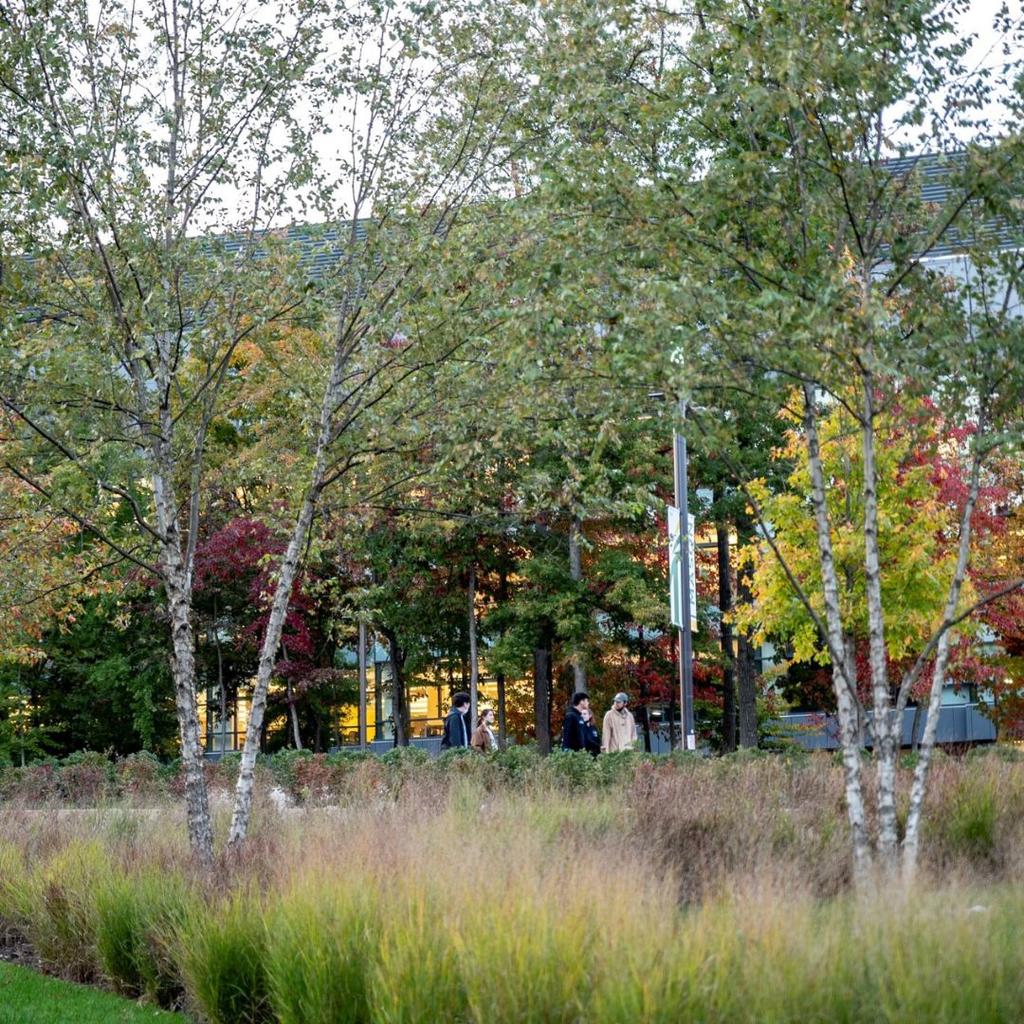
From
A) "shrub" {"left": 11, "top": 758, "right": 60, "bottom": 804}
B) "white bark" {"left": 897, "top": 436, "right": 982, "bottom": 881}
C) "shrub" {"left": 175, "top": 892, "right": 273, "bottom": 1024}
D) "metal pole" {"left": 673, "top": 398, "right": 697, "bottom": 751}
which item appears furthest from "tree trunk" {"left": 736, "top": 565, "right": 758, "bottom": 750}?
"shrub" {"left": 175, "top": 892, "right": 273, "bottom": 1024}

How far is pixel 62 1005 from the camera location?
8.94 meters

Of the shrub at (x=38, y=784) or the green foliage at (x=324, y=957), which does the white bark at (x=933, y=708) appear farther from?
the shrub at (x=38, y=784)

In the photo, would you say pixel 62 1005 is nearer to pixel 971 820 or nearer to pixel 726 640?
pixel 971 820

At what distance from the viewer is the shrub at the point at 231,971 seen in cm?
790

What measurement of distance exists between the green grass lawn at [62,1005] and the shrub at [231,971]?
47cm


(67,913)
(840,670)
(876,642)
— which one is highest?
(876,642)

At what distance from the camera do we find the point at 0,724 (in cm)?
3297

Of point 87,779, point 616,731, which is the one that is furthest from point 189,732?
point 87,779

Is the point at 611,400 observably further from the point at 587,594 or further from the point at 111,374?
the point at 587,594

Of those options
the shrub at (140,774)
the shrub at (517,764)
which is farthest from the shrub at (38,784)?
the shrub at (517,764)

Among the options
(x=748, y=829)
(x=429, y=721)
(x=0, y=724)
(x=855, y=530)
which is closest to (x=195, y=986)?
(x=748, y=829)

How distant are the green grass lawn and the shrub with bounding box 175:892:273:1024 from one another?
0.47 m

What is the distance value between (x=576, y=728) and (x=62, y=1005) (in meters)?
10.9

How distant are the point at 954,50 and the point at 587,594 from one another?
21.0 metres
